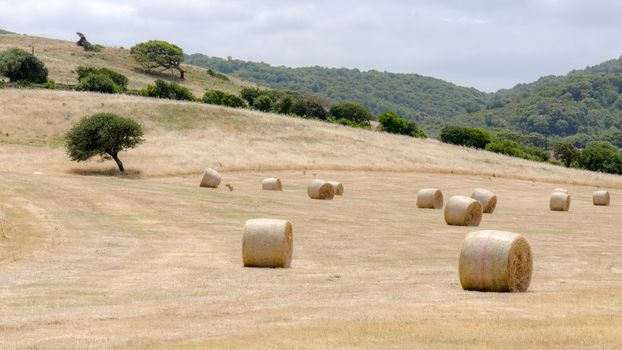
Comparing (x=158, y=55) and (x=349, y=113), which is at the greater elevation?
(x=158, y=55)

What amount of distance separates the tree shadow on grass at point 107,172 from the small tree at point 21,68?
56.4 meters

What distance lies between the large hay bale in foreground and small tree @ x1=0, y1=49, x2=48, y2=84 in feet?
379

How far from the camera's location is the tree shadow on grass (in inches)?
2827

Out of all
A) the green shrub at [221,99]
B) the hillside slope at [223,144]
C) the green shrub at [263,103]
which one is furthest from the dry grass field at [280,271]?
the green shrub at [263,103]

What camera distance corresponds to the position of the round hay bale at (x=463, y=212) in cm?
3934

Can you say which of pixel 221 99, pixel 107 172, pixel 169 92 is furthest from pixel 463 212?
pixel 221 99

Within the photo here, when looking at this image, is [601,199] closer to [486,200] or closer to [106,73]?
[486,200]

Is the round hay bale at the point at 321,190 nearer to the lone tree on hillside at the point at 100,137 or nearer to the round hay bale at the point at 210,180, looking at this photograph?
the round hay bale at the point at 210,180

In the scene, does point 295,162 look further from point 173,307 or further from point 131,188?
point 173,307

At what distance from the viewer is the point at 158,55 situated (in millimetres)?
175875

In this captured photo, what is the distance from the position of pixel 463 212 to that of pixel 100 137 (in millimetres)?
41589

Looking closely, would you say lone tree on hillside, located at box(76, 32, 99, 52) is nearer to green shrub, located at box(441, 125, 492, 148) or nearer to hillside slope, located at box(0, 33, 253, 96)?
hillside slope, located at box(0, 33, 253, 96)

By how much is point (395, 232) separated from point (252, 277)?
1479 cm

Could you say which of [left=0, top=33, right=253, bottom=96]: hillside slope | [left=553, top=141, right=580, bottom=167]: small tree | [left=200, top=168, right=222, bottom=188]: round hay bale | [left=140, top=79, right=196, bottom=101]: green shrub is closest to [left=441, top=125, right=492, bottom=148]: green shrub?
[left=553, top=141, right=580, bottom=167]: small tree
